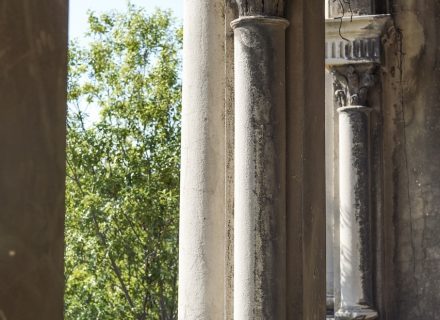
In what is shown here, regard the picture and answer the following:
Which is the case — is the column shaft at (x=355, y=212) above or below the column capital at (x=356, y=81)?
below

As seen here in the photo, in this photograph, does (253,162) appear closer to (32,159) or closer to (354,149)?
(32,159)

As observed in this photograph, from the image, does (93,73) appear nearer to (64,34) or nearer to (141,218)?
(141,218)

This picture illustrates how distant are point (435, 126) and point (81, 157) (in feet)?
56.9

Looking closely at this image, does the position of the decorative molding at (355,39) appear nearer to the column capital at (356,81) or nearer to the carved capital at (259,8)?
the column capital at (356,81)

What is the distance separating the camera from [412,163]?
1122cm

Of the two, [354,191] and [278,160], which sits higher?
[354,191]

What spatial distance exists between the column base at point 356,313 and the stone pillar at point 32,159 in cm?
854

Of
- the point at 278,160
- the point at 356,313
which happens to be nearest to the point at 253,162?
the point at 278,160

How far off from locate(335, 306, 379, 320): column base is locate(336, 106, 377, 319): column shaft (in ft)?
0.04

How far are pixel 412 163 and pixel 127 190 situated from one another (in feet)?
51.5

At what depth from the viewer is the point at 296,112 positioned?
6395 mm

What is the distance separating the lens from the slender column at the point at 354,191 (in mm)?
11055

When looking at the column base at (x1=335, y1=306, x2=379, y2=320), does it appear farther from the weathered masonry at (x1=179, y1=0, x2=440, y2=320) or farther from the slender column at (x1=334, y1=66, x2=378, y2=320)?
the weathered masonry at (x1=179, y1=0, x2=440, y2=320)

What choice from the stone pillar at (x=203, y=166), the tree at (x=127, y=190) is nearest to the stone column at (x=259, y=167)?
the stone pillar at (x=203, y=166)
